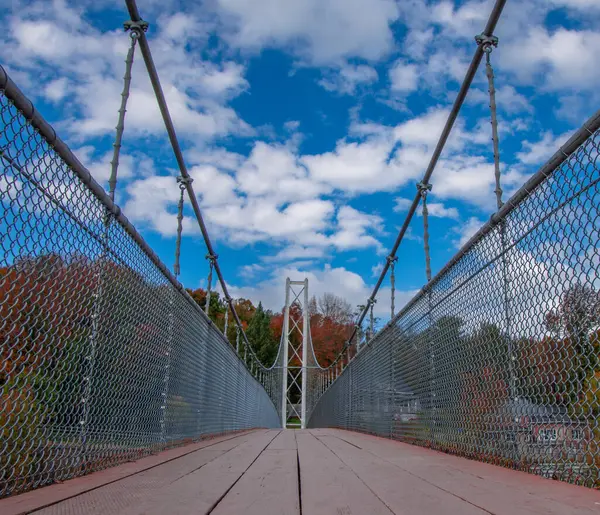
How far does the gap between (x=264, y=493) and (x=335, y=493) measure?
0.54 ft

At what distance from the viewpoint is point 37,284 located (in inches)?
47.3

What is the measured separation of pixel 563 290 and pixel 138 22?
2.24m

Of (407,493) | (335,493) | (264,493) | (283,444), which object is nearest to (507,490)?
(407,493)

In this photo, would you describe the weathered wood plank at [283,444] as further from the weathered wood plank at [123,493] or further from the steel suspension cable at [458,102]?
the steel suspension cable at [458,102]

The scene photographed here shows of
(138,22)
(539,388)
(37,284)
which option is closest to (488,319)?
(539,388)

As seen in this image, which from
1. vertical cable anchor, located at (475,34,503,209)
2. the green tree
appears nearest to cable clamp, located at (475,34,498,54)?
vertical cable anchor, located at (475,34,503,209)

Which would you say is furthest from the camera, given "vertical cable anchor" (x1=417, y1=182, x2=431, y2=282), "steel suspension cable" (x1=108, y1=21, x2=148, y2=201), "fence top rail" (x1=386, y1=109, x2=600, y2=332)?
"vertical cable anchor" (x1=417, y1=182, x2=431, y2=282)

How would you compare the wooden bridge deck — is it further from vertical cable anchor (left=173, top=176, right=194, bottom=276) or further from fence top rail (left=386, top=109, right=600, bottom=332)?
vertical cable anchor (left=173, top=176, right=194, bottom=276)

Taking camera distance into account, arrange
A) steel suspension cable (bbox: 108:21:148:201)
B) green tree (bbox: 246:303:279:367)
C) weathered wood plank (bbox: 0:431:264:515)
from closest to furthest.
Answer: weathered wood plank (bbox: 0:431:264:515)
steel suspension cable (bbox: 108:21:148:201)
green tree (bbox: 246:303:279:367)

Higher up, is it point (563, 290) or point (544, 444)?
point (563, 290)

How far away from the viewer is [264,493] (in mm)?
1269

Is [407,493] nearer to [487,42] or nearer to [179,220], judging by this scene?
[487,42]

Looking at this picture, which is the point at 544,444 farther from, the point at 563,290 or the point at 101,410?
the point at 101,410

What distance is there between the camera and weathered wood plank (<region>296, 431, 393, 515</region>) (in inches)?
42.9
